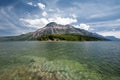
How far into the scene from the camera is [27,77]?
19.9 m

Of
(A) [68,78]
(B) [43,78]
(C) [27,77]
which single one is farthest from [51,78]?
(C) [27,77]

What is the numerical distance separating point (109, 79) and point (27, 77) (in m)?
13.3

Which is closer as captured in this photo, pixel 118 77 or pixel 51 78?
pixel 51 78

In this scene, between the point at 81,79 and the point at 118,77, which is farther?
the point at 118,77

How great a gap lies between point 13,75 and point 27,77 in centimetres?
276

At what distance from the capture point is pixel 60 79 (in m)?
19.0

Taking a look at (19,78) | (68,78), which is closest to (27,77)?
(19,78)

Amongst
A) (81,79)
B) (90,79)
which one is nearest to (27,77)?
(81,79)

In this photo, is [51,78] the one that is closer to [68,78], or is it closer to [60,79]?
[60,79]

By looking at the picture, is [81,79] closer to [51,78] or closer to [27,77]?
[51,78]

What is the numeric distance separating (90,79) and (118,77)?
5271mm

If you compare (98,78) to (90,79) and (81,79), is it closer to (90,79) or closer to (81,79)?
(90,79)

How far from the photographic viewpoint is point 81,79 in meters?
19.2

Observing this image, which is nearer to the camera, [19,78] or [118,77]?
[19,78]
